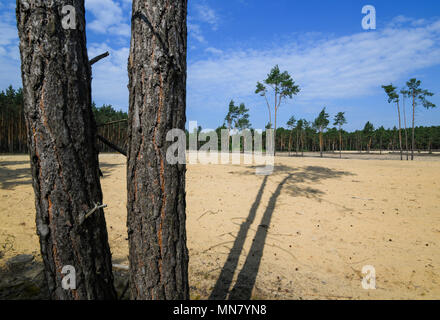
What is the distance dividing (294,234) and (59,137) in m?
4.85

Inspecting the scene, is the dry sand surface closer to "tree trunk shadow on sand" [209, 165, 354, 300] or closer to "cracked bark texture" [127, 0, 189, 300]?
"tree trunk shadow on sand" [209, 165, 354, 300]

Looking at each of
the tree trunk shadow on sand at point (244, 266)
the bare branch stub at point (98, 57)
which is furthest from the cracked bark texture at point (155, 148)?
the tree trunk shadow on sand at point (244, 266)

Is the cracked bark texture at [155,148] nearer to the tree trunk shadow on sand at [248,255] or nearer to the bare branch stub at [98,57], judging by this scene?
the bare branch stub at [98,57]

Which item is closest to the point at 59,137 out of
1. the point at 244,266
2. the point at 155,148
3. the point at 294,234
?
the point at 155,148

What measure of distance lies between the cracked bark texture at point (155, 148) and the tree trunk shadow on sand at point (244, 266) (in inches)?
57.8

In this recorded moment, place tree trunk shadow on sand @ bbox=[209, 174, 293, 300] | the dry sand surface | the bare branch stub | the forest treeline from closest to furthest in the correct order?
1. the bare branch stub
2. tree trunk shadow on sand @ bbox=[209, 174, 293, 300]
3. the dry sand surface
4. the forest treeline

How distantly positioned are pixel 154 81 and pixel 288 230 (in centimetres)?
473

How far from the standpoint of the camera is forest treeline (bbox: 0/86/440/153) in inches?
1089

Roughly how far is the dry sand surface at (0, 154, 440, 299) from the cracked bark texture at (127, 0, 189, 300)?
58.0 inches

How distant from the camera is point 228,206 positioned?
6.52 m

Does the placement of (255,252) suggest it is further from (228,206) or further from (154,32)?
(154,32)

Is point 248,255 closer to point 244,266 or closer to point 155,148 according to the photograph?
point 244,266

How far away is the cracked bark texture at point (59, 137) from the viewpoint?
1422 millimetres

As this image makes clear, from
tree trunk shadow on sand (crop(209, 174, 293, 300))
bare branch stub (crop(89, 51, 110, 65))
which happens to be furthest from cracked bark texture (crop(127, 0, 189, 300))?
tree trunk shadow on sand (crop(209, 174, 293, 300))
